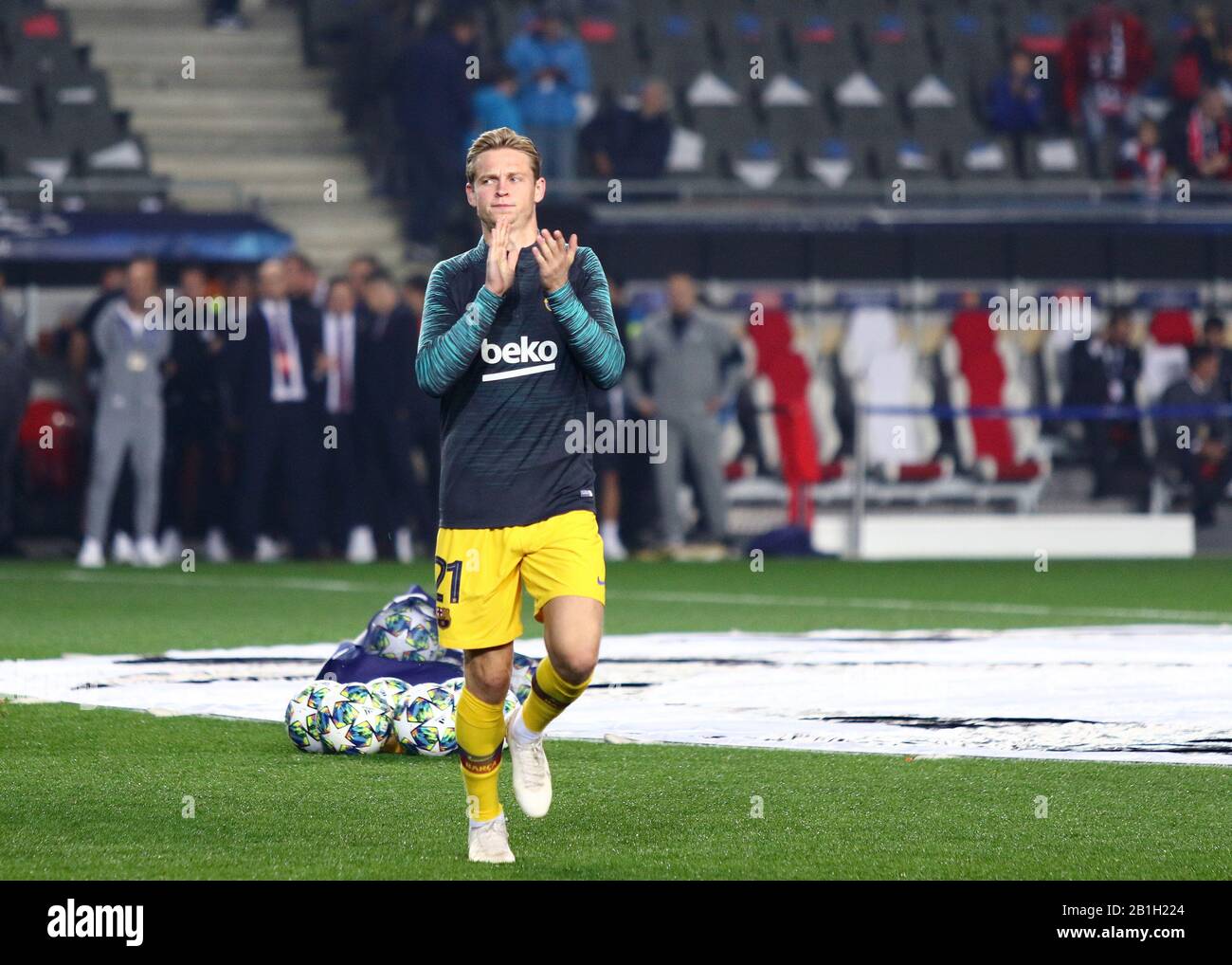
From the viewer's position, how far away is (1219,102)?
25719 mm

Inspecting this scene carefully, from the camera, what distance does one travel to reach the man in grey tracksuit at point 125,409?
19062mm

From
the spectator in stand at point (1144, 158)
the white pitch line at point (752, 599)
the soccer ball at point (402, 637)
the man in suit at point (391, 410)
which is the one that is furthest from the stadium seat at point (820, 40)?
the soccer ball at point (402, 637)

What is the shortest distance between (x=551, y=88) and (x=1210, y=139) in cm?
750

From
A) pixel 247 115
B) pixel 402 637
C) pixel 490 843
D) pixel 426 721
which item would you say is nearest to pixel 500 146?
pixel 490 843

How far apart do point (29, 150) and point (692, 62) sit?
7682 millimetres

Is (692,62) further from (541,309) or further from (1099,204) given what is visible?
(541,309)

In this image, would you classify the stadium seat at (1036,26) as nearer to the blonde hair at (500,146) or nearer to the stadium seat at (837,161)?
the stadium seat at (837,161)

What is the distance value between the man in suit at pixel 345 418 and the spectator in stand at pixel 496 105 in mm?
3275

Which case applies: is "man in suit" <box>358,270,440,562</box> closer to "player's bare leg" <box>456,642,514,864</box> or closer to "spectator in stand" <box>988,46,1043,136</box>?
"spectator in stand" <box>988,46,1043,136</box>

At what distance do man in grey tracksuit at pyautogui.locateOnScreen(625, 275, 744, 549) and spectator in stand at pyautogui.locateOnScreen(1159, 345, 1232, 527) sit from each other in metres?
4.59

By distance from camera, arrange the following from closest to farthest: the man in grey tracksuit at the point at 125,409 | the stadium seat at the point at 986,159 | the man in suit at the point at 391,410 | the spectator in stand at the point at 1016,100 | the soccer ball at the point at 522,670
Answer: the soccer ball at the point at 522,670, the man in grey tracksuit at the point at 125,409, the man in suit at the point at 391,410, the spectator in stand at the point at 1016,100, the stadium seat at the point at 986,159

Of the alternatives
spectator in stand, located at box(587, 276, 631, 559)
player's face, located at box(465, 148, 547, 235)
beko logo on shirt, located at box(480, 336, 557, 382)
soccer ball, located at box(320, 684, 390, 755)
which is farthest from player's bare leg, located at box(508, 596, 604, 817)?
spectator in stand, located at box(587, 276, 631, 559)
